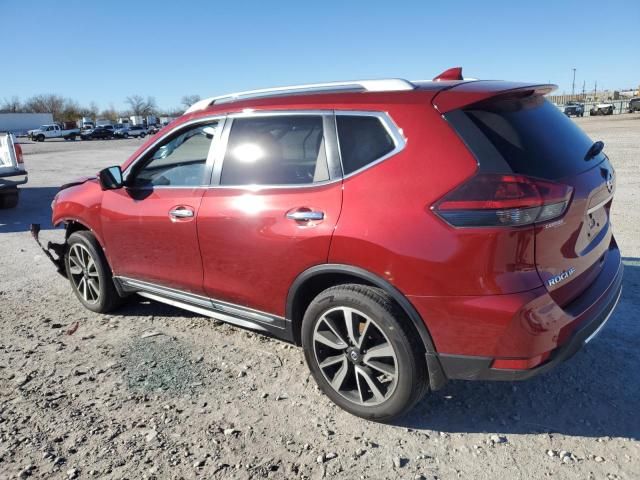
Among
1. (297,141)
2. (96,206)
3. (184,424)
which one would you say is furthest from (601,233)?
(96,206)

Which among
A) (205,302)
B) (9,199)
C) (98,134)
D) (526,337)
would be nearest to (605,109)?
(98,134)

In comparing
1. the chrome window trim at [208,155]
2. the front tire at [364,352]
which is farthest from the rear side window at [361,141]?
the chrome window trim at [208,155]

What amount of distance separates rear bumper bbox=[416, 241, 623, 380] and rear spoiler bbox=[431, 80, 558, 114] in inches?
38.2

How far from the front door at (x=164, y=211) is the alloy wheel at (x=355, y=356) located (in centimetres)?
112

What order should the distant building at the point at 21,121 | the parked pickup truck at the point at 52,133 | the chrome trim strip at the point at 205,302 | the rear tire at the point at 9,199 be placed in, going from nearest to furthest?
the chrome trim strip at the point at 205,302, the rear tire at the point at 9,199, the parked pickup truck at the point at 52,133, the distant building at the point at 21,121

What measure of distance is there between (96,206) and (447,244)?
318cm

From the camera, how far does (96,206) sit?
4.28 m

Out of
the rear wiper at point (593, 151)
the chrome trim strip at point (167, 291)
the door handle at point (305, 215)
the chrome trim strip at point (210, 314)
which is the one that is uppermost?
the rear wiper at point (593, 151)

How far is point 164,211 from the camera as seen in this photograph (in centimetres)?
365

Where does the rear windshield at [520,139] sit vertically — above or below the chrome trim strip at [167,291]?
above

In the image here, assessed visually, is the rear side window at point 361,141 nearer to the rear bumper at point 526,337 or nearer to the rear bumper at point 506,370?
the rear bumper at point 526,337

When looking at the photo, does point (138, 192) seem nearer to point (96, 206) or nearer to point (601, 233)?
point (96, 206)

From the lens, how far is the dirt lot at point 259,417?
2541 mm

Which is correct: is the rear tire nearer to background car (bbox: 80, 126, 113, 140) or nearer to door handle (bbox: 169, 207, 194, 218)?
door handle (bbox: 169, 207, 194, 218)
